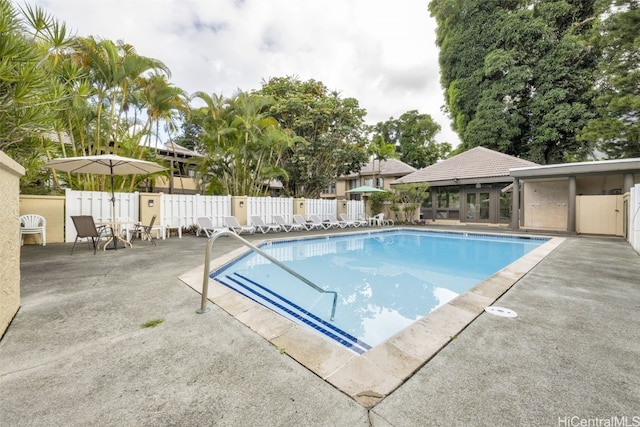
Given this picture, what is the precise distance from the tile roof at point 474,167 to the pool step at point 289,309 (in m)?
16.5

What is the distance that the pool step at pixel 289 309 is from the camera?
3174 millimetres

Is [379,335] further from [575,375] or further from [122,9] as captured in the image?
[122,9]

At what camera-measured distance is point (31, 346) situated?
2.28m

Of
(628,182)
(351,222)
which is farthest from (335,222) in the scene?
(628,182)

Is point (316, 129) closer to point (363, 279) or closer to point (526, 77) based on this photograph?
point (363, 279)

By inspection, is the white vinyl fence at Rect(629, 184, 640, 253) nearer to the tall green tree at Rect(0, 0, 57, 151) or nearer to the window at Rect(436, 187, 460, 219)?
the window at Rect(436, 187, 460, 219)

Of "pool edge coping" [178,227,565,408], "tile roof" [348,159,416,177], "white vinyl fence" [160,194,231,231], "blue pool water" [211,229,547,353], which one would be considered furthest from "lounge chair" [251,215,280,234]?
"tile roof" [348,159,416,177]

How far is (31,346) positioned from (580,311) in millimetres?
5476

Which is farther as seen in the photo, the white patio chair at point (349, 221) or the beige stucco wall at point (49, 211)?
the white patio chair at point (349, 221)

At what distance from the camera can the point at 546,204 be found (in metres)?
14.6

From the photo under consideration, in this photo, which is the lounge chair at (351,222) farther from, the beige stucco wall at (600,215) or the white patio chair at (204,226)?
the beige stucco wall at (600,215)

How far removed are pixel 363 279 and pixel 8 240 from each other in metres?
5.41

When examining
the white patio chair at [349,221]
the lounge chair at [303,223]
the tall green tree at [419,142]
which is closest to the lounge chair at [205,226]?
the lounge chair at [303,223]

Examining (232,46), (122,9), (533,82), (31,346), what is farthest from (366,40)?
(31,346)
